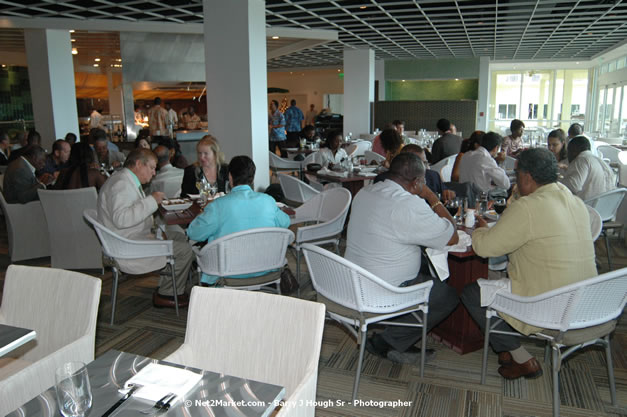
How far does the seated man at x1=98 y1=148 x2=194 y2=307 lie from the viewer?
12.8 feet

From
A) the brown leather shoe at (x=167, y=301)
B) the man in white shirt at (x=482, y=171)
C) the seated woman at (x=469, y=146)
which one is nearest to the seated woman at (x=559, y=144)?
the seated woman at (x=469, y=146)

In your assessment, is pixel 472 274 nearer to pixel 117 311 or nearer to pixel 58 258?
pixel 117 311

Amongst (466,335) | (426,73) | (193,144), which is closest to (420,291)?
(466,335)

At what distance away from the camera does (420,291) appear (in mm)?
2943

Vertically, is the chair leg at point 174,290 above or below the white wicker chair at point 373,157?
below

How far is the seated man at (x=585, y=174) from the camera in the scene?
17.1ft

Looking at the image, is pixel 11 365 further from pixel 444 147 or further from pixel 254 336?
pixel 444 147

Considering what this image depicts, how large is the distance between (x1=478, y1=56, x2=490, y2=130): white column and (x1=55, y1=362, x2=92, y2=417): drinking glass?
1735 centimetres

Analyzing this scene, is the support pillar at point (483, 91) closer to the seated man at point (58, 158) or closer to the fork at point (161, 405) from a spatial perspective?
the seated man at point (58, 158)

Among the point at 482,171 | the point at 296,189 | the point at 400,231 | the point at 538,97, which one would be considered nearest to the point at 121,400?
the point at 400,231

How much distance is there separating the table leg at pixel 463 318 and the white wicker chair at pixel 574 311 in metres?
0.76

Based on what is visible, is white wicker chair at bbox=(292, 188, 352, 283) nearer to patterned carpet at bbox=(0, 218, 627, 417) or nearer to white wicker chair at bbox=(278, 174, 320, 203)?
patterned carpet at bbox=(0, 218, 627, 417)

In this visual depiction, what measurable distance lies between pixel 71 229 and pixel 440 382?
393 cm

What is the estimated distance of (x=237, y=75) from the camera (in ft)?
22.5
